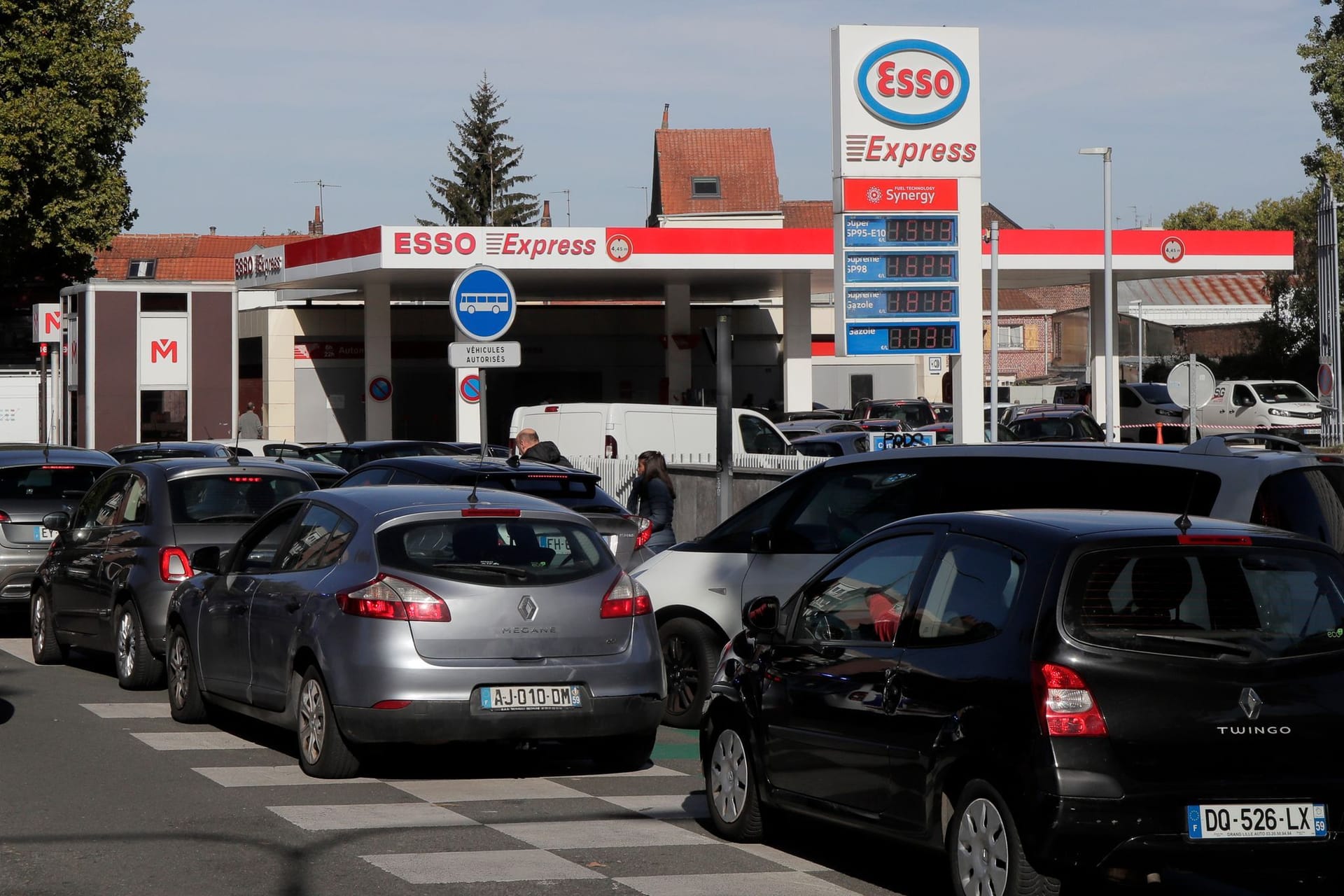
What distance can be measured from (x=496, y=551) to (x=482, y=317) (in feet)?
21.6

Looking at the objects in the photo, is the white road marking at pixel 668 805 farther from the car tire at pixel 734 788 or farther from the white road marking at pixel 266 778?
the white road marking at pixel 266 778

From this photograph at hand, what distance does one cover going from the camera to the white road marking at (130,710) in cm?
1133

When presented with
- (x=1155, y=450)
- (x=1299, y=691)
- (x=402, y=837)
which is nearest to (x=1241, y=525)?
(x=1299, y=691)

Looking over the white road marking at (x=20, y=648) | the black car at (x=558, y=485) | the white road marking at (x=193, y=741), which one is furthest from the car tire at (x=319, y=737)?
the white road marking at (x=20, y=648)

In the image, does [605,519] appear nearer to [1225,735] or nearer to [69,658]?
[69,658]

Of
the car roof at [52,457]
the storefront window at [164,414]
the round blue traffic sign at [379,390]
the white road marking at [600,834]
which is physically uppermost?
the round blue traffic sign at [379,390]

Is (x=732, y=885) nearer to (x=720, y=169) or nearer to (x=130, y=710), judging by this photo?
(x=130, y=710)

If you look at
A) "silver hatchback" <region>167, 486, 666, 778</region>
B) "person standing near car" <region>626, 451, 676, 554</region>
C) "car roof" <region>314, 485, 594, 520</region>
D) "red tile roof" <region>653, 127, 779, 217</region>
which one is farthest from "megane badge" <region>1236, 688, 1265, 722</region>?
"red tile roof" <region>653, 127, 779, 217</region>

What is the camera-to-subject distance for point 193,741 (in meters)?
10.4

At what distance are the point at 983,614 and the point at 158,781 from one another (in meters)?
4.79

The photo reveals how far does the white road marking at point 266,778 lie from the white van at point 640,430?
14.0 m

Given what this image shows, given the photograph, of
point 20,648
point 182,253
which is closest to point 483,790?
point 20,648

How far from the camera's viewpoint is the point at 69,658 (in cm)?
1462

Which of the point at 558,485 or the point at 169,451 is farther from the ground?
the point at 169,451
